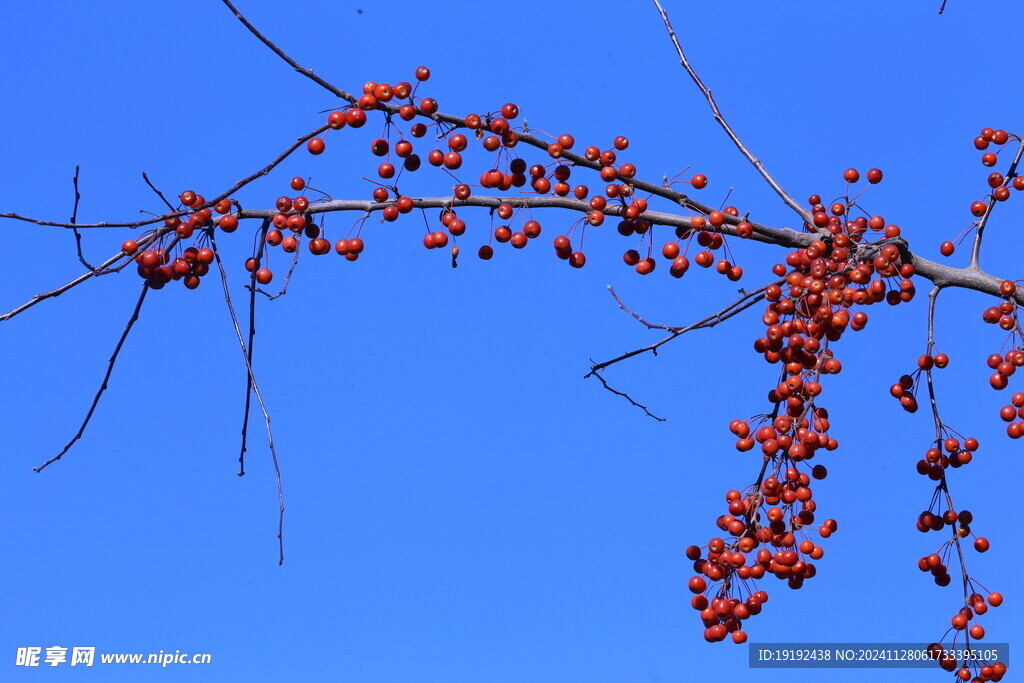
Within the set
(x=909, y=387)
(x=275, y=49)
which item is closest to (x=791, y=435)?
(x=909, y=387)

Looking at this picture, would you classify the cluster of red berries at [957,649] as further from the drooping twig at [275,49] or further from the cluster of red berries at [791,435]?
the drooping twig at [275,49]

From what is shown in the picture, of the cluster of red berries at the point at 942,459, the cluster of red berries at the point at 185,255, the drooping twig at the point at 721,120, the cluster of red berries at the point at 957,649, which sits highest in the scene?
the drooping twig at the point at 721,120

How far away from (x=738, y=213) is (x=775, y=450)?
1.06 meters

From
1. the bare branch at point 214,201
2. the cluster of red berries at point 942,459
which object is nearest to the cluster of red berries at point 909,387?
the cluster of red berries at point 942,459

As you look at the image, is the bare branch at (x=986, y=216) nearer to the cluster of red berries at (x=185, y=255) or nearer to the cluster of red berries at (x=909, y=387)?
the cluster of red berries at (x=909, y=387)

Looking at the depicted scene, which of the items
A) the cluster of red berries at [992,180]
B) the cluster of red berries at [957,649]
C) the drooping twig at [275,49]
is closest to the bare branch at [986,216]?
the cluster of red berries at [992,180]

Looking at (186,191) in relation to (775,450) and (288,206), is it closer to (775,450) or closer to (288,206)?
(288,206)

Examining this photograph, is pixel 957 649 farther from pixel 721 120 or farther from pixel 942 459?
pixel 721 120

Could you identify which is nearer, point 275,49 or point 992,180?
point 275,49

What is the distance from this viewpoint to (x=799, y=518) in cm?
387

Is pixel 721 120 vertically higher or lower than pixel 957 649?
higher

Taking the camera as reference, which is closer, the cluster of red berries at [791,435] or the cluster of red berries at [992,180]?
the cluster of red berries at [791,435]

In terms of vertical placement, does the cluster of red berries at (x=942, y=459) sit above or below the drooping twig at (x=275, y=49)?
below

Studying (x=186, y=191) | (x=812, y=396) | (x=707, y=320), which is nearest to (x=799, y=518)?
(x=812, y=396)
